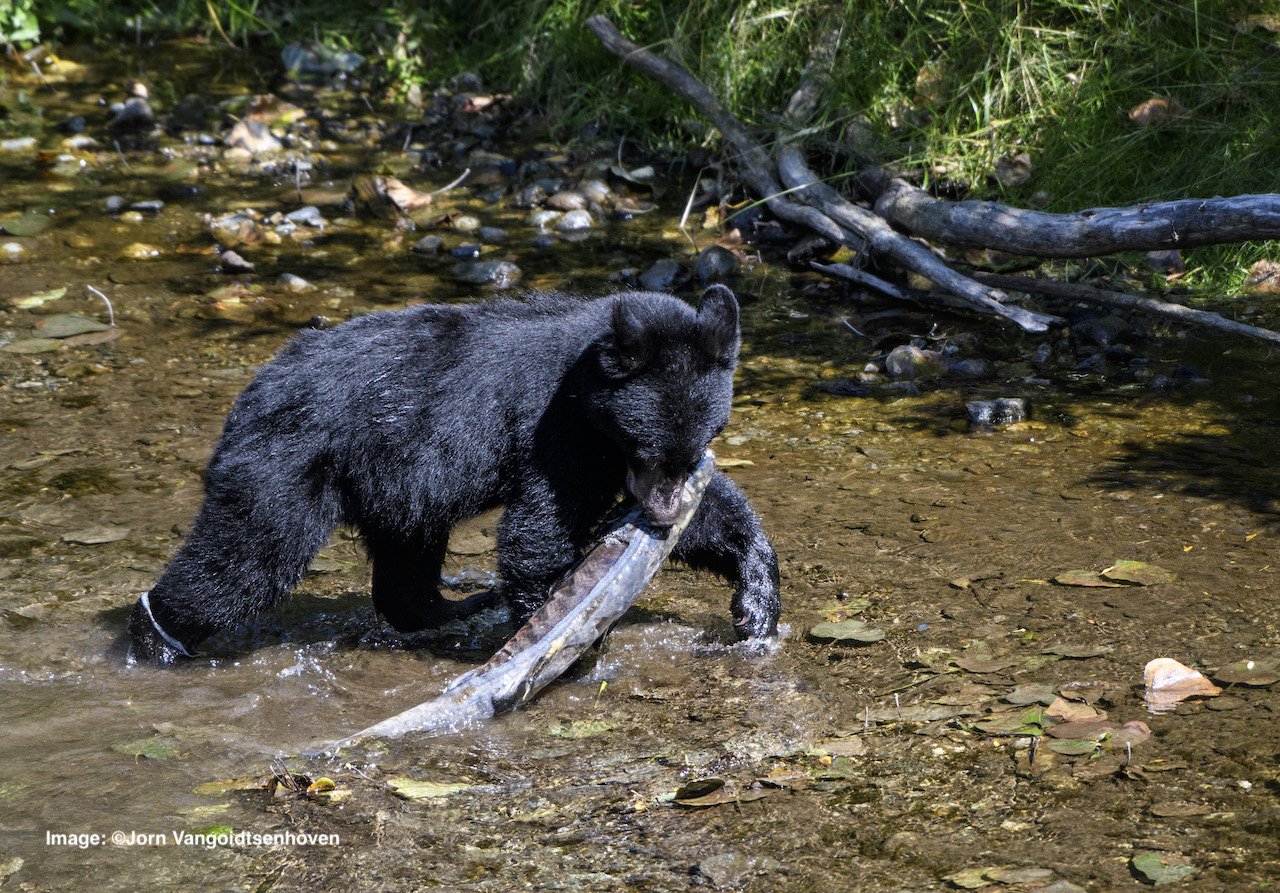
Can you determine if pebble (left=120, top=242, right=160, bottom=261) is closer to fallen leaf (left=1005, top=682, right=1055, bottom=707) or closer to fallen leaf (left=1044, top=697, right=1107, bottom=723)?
fallen leaf (left=1005, top=682, right=1055, bottom=707)

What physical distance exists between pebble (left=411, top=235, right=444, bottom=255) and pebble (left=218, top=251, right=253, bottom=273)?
3.58ft

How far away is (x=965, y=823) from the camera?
3.48 meters

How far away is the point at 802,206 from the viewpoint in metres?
8.52

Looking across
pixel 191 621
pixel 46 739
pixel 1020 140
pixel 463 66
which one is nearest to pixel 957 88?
pixel 1020 140

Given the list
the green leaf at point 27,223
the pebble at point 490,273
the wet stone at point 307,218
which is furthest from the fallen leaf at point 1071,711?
the green leaf at point 27,223

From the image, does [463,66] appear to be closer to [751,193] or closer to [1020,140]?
[751,193]

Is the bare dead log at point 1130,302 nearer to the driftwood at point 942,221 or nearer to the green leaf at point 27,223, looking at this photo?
the driftwood at point 942,221

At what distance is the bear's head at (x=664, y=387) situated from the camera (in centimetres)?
434

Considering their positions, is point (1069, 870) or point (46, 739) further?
point (46, 739)

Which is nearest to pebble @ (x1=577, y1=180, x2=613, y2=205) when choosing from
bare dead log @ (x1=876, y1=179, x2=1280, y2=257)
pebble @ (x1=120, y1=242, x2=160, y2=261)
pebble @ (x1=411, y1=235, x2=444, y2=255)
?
pebble @ (x1=411, y1=235, x2=444, y2=255)

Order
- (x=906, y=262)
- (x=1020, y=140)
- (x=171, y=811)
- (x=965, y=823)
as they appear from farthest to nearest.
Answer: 1. (x=1020, y=140)
2. (x=906, y=262)
3. (x=171, y=811)
4. (x=965, y=823)

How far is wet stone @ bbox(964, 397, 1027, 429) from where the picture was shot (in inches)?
251

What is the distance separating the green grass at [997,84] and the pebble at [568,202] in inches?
37.2

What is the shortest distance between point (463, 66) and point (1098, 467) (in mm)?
7728
